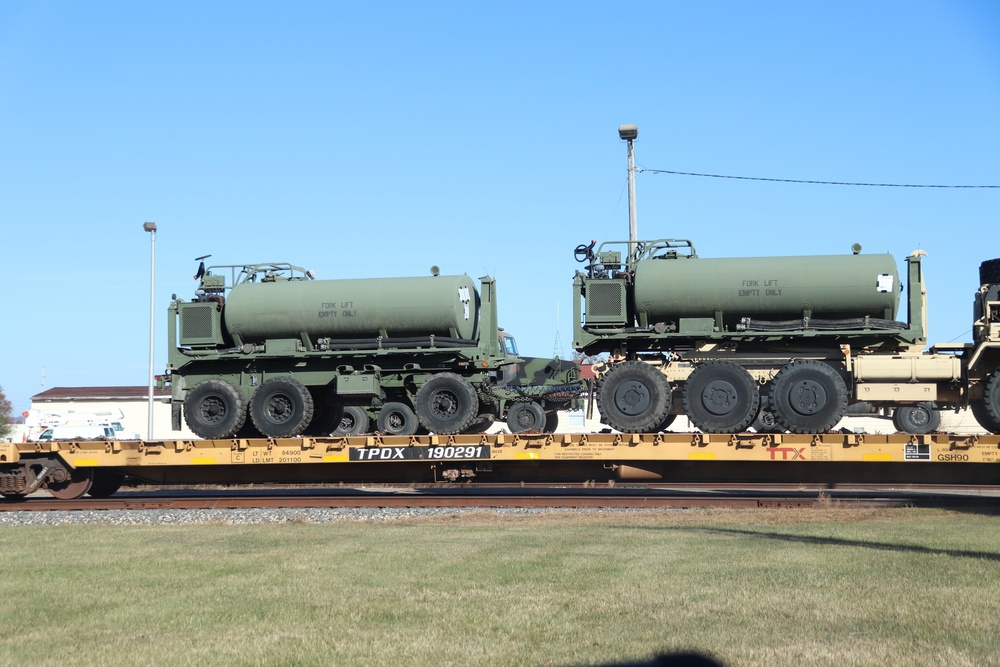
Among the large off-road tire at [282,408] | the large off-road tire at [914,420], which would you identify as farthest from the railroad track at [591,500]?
the large off-road tire at [914,420]

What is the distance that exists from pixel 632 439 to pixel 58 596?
27.9 ft

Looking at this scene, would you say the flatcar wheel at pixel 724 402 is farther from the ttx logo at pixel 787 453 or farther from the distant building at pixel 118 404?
the distant building at pixel 118 404

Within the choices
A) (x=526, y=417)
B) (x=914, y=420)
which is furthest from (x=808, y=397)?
(x=914, y=420)

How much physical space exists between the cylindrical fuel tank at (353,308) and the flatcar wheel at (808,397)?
18.1 ft

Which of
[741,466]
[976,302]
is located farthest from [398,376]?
[976,302]

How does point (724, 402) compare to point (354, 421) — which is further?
point (354, 421)

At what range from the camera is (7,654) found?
6469 mm

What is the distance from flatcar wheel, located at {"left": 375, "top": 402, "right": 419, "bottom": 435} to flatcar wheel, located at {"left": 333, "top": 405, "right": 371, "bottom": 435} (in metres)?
1.05

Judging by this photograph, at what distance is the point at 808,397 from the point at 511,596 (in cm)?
914

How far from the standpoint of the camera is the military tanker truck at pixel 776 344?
616 inches

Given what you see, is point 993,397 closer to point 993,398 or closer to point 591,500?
point 993,398

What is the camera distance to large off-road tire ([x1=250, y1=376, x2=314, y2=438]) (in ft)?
57.7

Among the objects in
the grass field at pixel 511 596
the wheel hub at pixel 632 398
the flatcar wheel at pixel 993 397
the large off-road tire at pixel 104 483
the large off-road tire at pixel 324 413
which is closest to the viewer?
the grass field at pixel 511 596

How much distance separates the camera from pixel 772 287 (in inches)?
635
